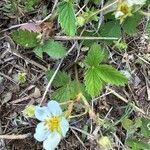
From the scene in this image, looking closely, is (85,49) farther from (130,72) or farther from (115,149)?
(115,149)

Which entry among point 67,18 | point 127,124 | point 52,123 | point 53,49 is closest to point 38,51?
point 53,49

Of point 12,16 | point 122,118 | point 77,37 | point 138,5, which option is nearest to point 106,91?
point 122,118

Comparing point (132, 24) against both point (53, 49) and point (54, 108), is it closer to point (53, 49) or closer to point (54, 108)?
point (53, 49)

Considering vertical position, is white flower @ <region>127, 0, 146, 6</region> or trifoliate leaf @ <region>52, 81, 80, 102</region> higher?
white flower @ <region>127, 0, 146, 6</region>

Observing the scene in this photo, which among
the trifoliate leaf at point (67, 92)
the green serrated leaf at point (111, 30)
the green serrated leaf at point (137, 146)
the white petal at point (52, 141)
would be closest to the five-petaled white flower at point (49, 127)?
the white petal at point (52, 141)

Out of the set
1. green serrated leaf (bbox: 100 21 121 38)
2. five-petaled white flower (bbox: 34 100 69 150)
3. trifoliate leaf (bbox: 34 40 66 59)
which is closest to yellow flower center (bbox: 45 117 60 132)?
five-petaled white flower (bbox: 34 100 69 150)

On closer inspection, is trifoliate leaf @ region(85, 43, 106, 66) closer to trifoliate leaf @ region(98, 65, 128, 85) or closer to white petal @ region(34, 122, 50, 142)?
trifoliate leaf @ region(98, 65, 128, 85)
